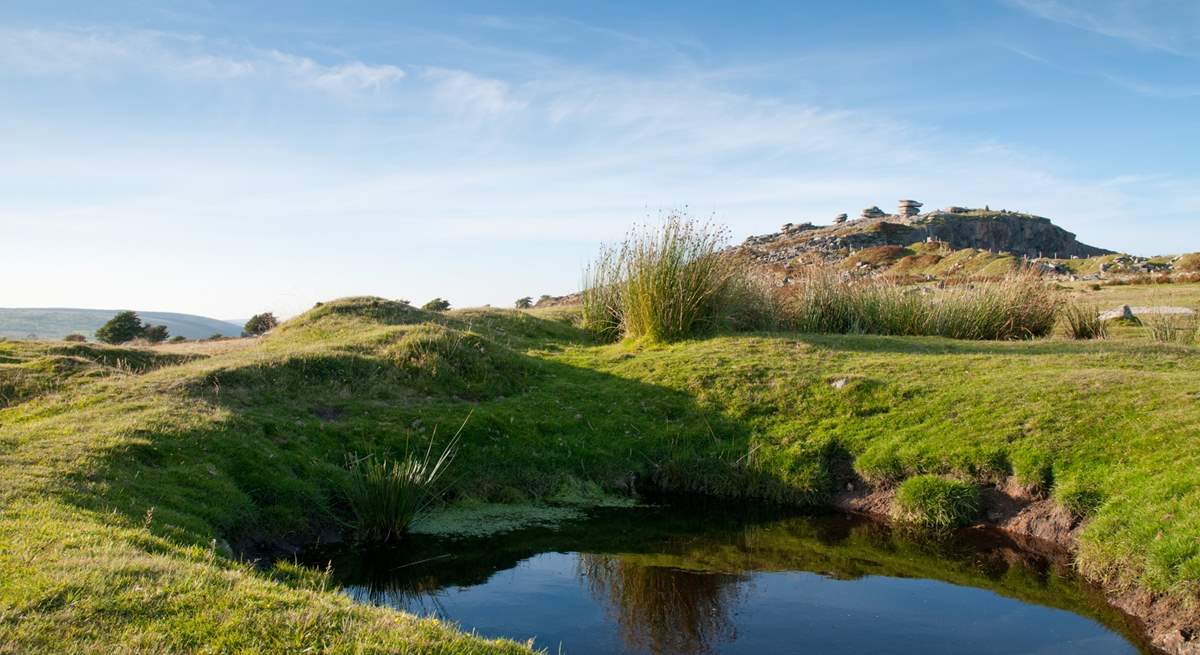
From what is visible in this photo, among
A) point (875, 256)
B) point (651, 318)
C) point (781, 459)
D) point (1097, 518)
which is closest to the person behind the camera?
point (1097, 518)

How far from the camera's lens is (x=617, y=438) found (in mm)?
12328

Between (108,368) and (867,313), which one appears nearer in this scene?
(108,368)

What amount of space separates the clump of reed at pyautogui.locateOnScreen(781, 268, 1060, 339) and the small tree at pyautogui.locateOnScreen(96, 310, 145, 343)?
24.5m

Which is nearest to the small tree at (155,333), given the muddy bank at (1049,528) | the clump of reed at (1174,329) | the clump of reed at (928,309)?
the clump of reed at (928,309)

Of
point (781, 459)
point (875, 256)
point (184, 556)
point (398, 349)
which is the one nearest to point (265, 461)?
point (184, 556)

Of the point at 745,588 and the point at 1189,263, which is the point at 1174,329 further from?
the point at 1189,263

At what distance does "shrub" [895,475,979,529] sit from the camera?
9828 mm

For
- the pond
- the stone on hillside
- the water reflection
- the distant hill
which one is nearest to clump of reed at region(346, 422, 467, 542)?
the pond

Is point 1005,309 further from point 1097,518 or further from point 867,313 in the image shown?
point 1097,518

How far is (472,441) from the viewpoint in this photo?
11.7 metres

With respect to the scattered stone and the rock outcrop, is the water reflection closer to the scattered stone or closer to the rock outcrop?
the scattered stone

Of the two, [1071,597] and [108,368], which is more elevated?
[108,368]

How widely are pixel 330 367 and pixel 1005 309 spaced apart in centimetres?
1490

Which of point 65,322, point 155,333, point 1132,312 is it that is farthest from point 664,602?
point 65,322
